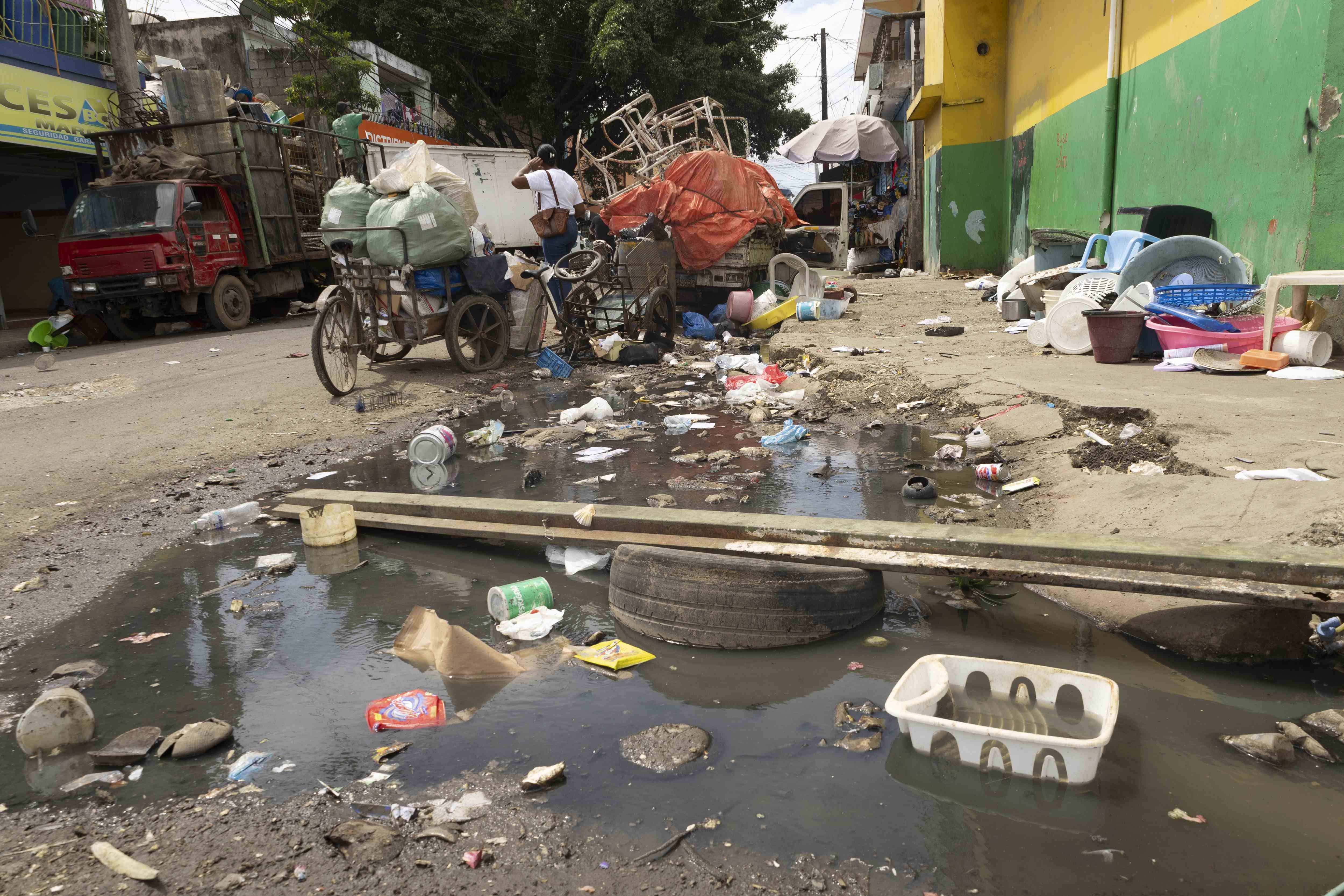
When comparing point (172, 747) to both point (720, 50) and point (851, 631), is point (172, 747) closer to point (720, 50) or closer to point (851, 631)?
point (851, 631)

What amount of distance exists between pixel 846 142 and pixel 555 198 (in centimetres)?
1320

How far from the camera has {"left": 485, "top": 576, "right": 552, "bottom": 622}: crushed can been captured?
3.02 meters

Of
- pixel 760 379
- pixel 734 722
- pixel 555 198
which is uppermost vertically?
pixel 555 198

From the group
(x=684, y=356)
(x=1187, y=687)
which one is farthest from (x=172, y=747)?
Result: (x=684, y=356)

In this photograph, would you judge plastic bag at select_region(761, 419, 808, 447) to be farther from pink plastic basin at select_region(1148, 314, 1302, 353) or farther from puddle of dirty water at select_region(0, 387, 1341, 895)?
pink plastic basin at select_region(1148, 314, 1302, 353)

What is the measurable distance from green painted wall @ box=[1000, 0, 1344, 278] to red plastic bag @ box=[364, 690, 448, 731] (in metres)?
6.00

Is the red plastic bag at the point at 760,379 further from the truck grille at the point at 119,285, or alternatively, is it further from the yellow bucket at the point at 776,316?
the truck grille at the point at 119,285

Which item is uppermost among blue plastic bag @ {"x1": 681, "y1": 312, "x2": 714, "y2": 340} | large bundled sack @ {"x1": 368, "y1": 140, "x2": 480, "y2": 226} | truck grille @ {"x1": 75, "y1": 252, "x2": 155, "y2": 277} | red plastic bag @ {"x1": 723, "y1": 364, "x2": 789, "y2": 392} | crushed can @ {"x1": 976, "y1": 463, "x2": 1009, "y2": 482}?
large bundled sack @ {"x1": 368, "y1": 140, "x2": 480, "y2": 226}

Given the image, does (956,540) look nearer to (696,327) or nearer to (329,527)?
(329,527)

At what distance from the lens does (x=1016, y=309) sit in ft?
28.6

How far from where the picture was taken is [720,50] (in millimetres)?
23500

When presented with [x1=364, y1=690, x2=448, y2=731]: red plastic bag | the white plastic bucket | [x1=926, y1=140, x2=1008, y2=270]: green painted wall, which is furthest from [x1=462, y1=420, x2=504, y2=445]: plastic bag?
[x1=926, y1=140, x2=1008, y2=270]: green painted wall

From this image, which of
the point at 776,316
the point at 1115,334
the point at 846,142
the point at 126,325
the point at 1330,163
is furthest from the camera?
the point at 846,142

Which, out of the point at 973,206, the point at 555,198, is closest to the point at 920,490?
the point at 555,198
